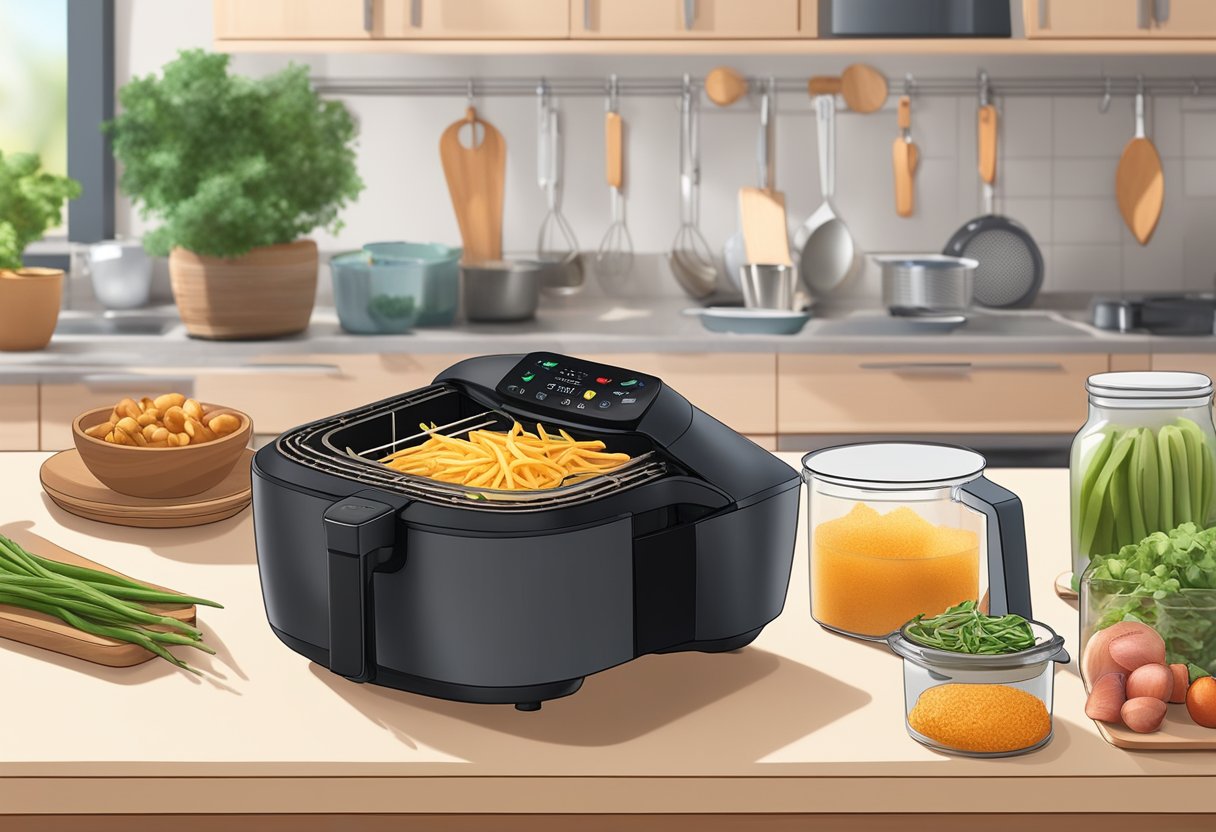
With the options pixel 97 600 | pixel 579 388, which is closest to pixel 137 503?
pixel 97 600

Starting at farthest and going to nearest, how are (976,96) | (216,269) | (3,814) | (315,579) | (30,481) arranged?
1. (976,96)
2. (216,269)
3. (30,481)
4. (315,579)
5. (3,814)

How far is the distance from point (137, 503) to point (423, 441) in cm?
45

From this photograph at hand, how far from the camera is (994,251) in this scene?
3592 mm

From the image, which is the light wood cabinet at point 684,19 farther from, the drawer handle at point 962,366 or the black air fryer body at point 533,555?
the black air fryer body at point 533,555

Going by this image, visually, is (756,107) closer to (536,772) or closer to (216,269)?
(216,269)

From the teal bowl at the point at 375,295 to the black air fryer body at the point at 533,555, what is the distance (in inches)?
75.0

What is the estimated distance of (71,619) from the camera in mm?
1162

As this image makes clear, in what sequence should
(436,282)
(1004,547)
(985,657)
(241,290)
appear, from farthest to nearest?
(436,282) < (241,290) < (1004,547) < (985,657)

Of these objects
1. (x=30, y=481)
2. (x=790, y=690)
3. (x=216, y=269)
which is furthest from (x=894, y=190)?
(x=790, y=690)

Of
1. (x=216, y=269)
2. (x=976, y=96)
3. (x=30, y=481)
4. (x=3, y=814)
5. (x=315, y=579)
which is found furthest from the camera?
(x=976, y=96)

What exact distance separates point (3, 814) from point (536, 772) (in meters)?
0.37

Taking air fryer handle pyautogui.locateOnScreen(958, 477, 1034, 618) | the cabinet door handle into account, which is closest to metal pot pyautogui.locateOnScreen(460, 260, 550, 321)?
the cabinet door handle

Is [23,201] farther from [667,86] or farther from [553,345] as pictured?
[667,86]

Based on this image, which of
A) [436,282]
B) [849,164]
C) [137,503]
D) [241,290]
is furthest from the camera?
[849,164]
